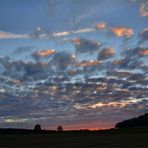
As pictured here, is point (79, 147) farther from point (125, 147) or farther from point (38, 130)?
point (38, 130)

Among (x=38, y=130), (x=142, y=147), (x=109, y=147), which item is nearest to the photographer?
(x=142, y=147)

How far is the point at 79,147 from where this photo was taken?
177 ft

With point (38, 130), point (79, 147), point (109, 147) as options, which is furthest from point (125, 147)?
point (38, 130)

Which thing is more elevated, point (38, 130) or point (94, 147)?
point (38, 130)

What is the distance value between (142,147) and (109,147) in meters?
5.03

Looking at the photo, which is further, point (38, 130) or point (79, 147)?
point (38, 130)

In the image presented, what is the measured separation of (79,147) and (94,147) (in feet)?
7.56

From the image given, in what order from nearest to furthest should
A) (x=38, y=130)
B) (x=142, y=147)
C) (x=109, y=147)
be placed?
(x=142, y=147)
(x=109, y=147)
(x=38, y=130)

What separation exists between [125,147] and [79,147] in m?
6.46

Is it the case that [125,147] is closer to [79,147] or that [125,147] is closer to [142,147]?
[142,147]

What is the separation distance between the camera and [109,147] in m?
52.2

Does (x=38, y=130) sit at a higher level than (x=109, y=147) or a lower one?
higher

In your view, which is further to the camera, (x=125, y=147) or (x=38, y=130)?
(x=38, y=130)

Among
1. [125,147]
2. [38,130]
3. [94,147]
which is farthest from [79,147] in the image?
[38,130]
